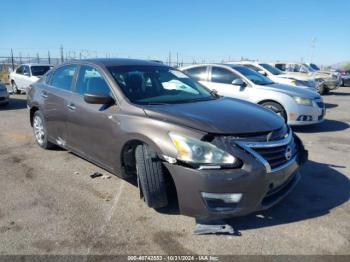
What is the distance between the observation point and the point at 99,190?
179 inches

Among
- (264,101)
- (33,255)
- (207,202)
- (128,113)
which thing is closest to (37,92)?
(128,113)

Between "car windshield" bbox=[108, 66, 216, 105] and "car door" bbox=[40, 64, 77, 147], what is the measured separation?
39.3 inches

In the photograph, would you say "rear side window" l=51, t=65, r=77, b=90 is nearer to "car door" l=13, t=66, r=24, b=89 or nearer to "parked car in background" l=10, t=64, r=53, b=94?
"parked car in background" l=10, t=64, r=53, b=94

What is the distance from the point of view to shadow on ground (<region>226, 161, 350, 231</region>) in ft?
12.2

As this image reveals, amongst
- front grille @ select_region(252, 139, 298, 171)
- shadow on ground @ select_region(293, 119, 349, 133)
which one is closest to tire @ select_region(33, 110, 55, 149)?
front grille @ select_region(252, 139, 298, 171)

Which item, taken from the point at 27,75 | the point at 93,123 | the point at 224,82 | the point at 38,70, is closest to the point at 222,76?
the point at 224,82

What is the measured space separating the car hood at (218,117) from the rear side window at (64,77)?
6.36 feet

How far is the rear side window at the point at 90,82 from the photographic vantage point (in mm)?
4578

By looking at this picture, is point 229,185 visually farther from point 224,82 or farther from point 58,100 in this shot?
point 224,82

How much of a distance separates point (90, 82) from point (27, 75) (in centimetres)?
1243

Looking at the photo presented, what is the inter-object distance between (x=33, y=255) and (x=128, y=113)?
5.66 feet

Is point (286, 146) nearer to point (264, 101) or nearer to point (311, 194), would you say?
point (311, 194)

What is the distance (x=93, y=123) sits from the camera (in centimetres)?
452

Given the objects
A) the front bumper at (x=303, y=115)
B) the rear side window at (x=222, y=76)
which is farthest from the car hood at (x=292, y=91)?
the rear side window at (x=222, y=76)
